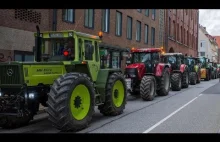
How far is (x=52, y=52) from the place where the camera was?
8742 millimetres

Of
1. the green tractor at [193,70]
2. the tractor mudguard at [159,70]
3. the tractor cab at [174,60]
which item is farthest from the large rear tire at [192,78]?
the tractor mudguard at [159,70]

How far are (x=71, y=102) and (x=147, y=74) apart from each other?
7.60 meters

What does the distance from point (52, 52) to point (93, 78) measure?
1.35 meters

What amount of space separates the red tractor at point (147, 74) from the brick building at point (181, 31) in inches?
869

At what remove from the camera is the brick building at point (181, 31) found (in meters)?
38.0

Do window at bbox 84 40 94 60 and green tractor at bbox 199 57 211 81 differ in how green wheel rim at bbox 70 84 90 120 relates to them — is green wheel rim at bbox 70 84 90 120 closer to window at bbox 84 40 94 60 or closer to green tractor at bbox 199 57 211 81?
window at bbox 84 40 94 60

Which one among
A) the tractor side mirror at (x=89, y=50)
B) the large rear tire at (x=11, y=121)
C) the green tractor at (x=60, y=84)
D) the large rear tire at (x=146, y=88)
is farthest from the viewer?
the large rear tire at (x=146, y=88)

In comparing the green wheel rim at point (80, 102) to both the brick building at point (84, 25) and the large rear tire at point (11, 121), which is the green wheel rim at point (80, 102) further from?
the brick building at point (84, 25)

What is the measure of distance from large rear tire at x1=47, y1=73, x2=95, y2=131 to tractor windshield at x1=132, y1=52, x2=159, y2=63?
7187mm

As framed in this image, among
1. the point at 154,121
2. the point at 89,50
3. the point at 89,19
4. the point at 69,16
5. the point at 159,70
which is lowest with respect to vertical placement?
the point at 154,121

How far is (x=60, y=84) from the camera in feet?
23.3

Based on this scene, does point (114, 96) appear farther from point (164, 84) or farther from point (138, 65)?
point (164, 84)

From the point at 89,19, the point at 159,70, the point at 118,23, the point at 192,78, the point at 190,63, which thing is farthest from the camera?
the point at 190,63

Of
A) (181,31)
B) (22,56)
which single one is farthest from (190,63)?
(181,31)
